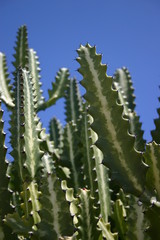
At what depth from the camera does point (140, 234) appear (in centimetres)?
161

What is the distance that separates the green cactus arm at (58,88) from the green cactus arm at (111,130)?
2535mm

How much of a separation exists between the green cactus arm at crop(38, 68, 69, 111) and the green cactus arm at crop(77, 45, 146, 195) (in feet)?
8.32

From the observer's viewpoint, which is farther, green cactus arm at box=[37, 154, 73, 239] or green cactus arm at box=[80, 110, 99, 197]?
green cactus arm at box=[80, 110, 99, 197]

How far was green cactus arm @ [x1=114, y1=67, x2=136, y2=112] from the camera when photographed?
3.39 metres

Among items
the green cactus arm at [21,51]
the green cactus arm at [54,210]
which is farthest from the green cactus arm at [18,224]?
the green cactus arm at [21,51]

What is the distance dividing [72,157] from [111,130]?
4.06 feet

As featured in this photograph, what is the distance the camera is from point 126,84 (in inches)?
141

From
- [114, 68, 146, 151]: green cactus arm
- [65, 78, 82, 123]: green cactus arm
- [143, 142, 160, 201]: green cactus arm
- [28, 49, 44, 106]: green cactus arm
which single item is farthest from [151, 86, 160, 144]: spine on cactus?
[28, 49, 44, 106]: green cactus arm

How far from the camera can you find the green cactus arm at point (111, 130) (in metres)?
1.49

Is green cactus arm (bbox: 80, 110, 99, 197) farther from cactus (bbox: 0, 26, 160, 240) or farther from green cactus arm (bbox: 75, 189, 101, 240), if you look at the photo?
green cactus arm (bbox: 75, 189, 101, 240)

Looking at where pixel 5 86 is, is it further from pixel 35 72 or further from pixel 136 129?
pixel 136 129

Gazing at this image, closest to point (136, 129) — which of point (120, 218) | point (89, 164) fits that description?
point (89, 164)

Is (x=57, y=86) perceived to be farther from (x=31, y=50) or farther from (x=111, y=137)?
(x=111, y=137)

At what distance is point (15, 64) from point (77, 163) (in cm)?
162
